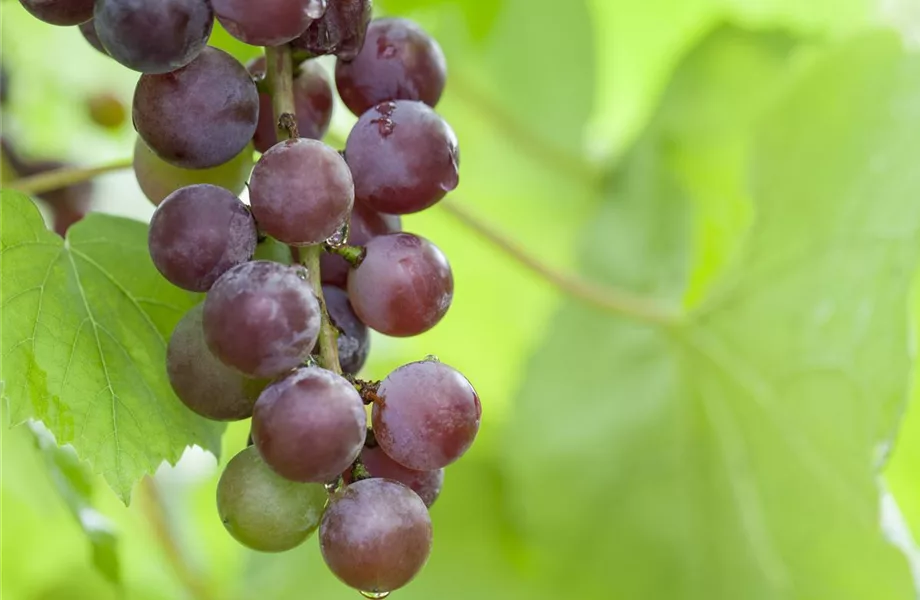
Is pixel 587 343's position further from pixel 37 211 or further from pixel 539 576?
pixel 37 211

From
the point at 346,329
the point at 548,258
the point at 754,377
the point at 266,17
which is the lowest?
the point at 548,258

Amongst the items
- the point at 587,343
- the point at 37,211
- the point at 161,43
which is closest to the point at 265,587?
the point at 587,343

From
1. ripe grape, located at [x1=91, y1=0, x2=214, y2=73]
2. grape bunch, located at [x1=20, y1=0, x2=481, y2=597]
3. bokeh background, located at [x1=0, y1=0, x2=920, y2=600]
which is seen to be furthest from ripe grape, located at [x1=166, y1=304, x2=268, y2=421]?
bokeh background, located at [x1=0, y1=0, x2=920, y2=600]

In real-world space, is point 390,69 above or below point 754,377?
above

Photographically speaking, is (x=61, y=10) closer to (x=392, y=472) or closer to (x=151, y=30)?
(x=151, y=30)

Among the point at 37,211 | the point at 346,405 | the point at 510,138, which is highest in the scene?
the point at 346,405

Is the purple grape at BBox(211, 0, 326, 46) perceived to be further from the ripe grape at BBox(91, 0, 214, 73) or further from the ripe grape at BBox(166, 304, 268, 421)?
the ripe grape at BBox(166, 304, 268, 421)

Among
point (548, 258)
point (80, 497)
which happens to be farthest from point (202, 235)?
point (548, 258)
